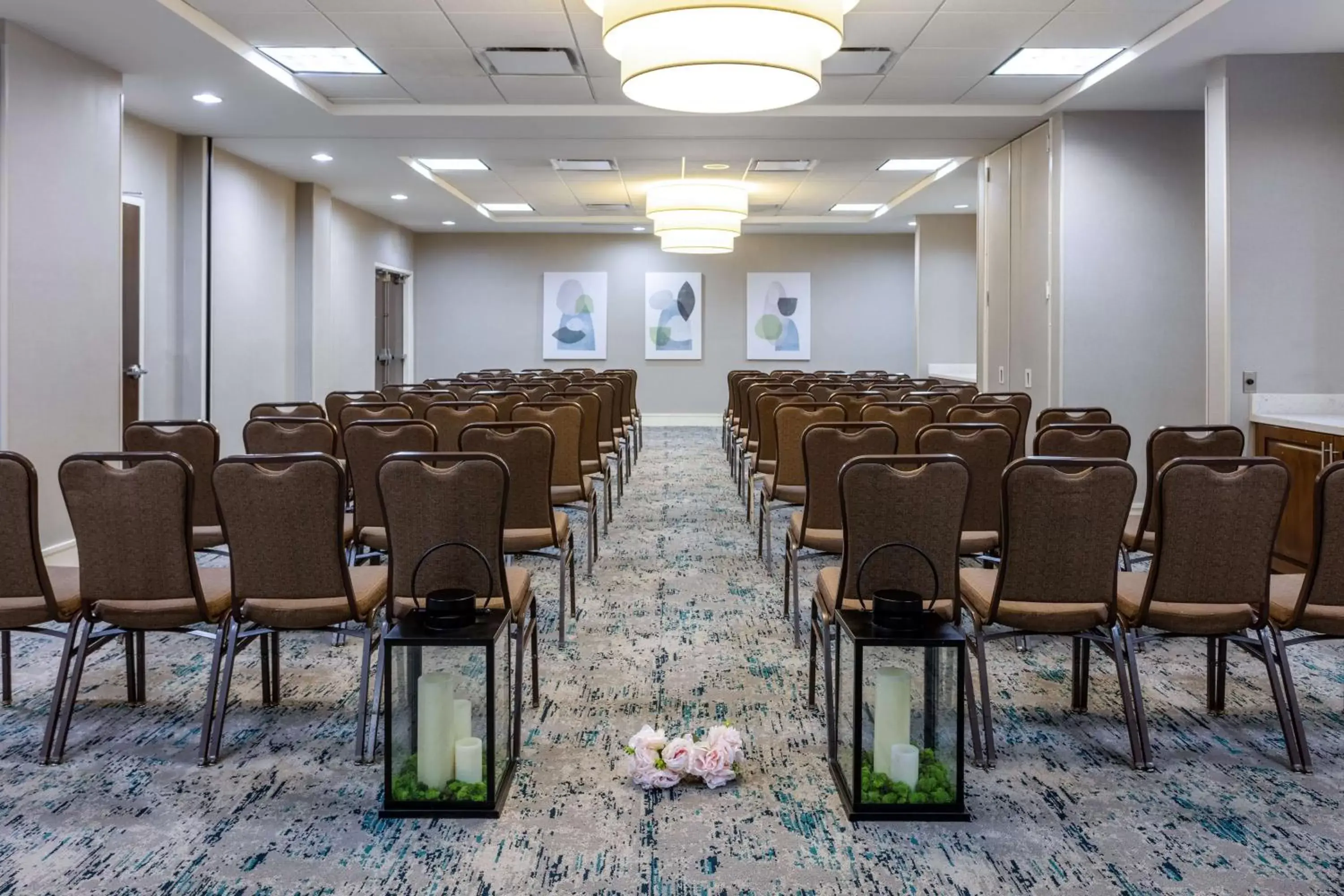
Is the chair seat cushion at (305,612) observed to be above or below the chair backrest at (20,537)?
below

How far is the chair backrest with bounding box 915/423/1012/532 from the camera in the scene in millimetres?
4258

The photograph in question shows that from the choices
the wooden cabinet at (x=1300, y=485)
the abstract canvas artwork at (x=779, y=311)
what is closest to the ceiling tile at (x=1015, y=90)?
the wooden cabinet at (x=1300, y=485)

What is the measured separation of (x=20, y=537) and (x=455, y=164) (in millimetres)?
8500

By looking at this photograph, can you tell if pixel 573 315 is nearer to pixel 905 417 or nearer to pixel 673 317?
pixel 673 317

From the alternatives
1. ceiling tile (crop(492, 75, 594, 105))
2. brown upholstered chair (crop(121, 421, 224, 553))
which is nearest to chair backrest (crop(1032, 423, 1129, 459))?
brown upholstered chair (crop(121, 421, 224, 553))

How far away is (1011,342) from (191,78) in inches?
268

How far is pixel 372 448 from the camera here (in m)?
4.31

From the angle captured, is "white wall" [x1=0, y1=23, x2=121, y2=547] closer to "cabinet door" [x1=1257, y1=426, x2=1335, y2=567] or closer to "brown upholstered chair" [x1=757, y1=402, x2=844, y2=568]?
"brown upholstered chair" [x1=757, y1=402, x2=844, y2=568]

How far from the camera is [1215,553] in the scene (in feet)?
9.80

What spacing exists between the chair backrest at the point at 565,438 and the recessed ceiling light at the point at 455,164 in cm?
583

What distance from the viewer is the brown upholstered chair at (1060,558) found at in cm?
294

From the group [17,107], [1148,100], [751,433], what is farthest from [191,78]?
[1148,100]

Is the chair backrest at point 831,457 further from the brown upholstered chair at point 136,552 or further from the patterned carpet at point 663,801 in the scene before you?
the brown upholstered chair at point 136,552

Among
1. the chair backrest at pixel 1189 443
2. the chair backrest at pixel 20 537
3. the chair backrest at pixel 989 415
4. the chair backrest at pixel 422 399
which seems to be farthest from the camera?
the chair backrest at pixel 422 399
